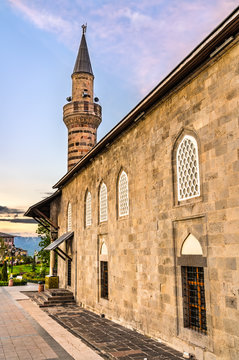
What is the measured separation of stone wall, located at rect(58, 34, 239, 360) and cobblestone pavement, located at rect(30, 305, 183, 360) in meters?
0.30

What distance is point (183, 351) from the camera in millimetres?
7984

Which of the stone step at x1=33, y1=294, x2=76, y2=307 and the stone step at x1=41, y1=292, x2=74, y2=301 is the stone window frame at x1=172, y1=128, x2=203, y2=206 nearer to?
the stone step at x1=33, y1=294, x2=76, y2=307

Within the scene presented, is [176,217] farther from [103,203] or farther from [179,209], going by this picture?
[103,203]

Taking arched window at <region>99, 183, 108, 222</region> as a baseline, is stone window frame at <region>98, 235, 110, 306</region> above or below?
below

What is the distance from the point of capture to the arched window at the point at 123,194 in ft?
39.7

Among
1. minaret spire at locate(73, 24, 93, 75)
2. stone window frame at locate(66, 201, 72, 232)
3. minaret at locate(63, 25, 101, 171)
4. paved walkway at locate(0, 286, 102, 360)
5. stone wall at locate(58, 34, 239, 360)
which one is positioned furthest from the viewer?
minaret spire at locate(73, 24, 93, 75)

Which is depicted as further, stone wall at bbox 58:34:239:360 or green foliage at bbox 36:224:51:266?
green foliage at bbox 36:224:51:266

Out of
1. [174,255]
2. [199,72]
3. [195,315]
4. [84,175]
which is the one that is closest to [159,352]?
[195,315]

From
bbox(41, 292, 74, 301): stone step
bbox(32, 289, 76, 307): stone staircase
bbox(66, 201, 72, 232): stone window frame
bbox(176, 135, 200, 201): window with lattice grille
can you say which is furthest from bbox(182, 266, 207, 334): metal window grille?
bbox(66, 201, 72, 232): stone window frame

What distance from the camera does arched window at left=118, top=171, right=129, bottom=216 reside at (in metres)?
12.1

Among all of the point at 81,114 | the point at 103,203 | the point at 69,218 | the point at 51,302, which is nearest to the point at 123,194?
the point at 103,203

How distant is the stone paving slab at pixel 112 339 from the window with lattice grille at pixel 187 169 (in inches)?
141

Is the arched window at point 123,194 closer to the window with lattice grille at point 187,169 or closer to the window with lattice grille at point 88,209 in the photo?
the window with lattice grille at point 187,169

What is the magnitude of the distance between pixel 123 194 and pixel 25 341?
542cm
